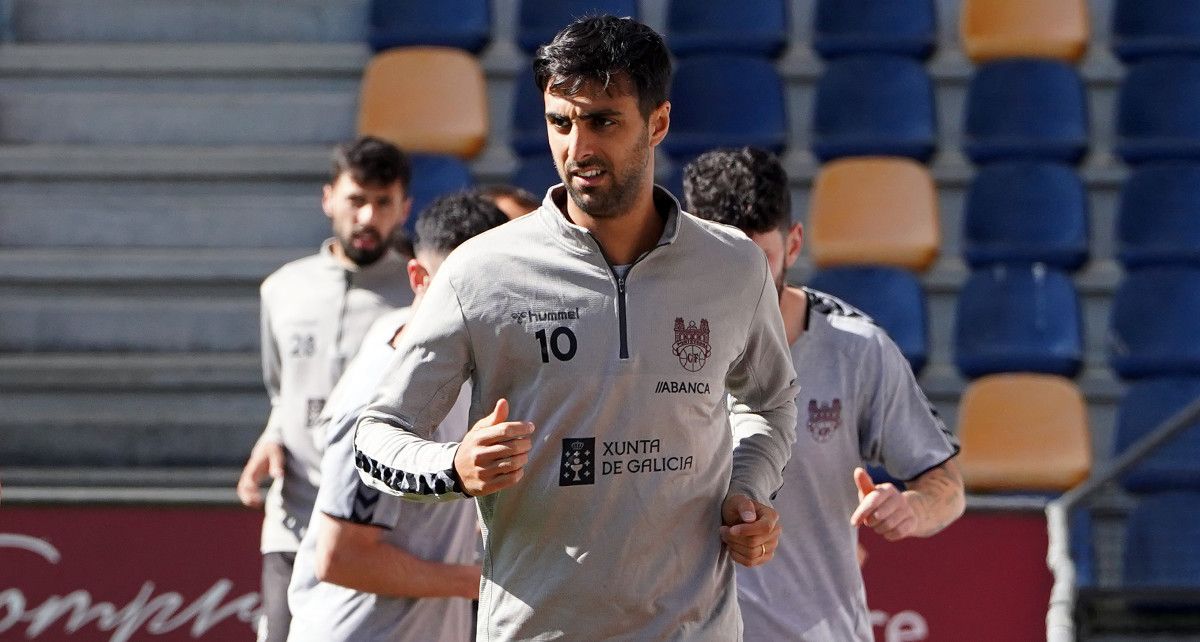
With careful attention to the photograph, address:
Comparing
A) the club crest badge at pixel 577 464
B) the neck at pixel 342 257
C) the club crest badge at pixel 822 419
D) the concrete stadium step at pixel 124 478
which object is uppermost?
the club crest badge at pixel 577 464

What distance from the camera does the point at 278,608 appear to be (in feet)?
15.8

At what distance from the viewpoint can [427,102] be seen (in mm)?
7980

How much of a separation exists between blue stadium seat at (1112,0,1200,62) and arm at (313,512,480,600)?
5.67 m

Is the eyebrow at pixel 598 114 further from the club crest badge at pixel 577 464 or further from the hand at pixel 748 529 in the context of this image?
the hand at pixel 748 529

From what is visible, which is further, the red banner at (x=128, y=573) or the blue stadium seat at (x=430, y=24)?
the blue stadium seat at (x=430, y=24)

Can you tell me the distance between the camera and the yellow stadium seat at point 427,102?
→ 793 centimetres

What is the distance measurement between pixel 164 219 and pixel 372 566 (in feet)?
17.7

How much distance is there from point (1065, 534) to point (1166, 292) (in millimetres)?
2243

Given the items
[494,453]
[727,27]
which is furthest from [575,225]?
[727,27]

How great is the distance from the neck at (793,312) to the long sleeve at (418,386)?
1.07m

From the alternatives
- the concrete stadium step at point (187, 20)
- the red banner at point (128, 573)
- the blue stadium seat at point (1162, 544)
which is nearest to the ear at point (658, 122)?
the red banner at point (128, 573)

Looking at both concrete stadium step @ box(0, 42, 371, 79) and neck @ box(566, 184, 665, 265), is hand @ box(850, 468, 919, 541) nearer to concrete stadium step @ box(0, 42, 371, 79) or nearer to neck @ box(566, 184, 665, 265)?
neck @ box(566, 184, 665, 265)

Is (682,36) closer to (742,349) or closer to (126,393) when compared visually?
(126,393)

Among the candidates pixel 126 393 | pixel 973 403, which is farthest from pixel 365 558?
pixel 126 393
